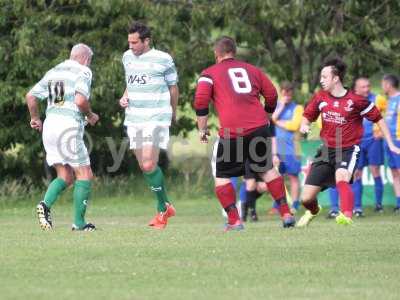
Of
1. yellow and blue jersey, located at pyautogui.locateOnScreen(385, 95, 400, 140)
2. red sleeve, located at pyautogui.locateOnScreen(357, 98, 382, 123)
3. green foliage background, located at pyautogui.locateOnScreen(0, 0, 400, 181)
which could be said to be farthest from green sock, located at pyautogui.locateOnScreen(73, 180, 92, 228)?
green foliage background, located at pyautogui.locateOnScreen(0, 0, 400, 181)

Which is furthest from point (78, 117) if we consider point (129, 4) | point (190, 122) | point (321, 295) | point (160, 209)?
point (190, 122)

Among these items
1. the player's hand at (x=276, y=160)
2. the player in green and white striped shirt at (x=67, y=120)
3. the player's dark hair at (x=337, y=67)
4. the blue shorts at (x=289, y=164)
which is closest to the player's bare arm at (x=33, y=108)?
the player in green and white striped shirt at (x=67, y=120)

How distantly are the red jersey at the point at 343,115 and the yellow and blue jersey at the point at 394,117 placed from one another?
16.2ft

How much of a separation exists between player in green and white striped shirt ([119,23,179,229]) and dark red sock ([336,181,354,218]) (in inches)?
84.3

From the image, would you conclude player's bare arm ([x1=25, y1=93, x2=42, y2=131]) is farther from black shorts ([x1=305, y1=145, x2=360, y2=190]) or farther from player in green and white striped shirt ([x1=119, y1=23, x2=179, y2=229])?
black shorts ([x1=305, y1=145, x2=360, y2=190])

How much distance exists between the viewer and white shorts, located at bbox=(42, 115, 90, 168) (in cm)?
1391

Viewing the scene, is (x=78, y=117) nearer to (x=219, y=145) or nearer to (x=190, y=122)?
(x=219, y=145)

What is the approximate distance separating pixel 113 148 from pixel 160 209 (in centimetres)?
861

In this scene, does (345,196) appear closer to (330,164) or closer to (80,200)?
(330,164)

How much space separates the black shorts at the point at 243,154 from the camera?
13.5 metres

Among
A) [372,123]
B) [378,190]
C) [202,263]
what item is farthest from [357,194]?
[202,263]

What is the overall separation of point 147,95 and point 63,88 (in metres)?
1.02

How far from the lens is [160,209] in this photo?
14688 millimetres

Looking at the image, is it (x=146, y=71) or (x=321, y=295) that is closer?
(x=321, y=295)
